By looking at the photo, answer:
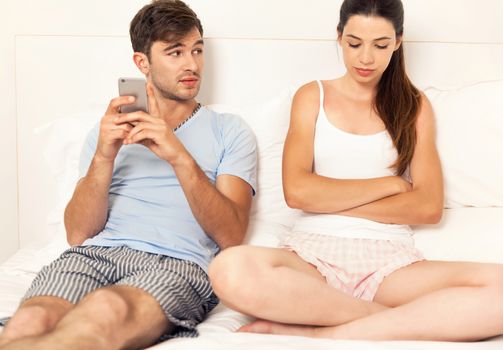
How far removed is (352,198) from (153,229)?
469 mm

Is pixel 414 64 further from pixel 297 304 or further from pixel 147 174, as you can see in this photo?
pixel 297 304

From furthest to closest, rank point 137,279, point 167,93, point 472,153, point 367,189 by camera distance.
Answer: point 472,153 → point 167,93 → point 367,189 → point 137,279

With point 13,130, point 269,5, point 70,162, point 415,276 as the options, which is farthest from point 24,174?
point 415,276

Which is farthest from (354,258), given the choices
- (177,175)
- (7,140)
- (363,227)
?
(7,140)

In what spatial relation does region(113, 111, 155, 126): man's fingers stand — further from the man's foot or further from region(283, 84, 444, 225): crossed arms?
the man's foot

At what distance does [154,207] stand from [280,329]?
47 cm

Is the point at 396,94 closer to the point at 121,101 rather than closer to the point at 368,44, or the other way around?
the point at 368,44

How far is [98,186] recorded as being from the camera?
5.77 ft

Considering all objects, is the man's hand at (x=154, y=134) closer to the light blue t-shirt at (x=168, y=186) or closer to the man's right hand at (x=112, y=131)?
the man's right hand at (x=112, y=131)

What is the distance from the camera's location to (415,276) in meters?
1.62

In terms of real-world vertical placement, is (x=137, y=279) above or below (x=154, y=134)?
below

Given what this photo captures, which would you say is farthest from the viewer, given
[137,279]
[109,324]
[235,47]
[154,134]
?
[235,47]

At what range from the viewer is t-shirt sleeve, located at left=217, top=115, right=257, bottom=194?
1847mm

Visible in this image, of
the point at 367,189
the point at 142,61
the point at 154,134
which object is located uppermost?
the point at 142,61
